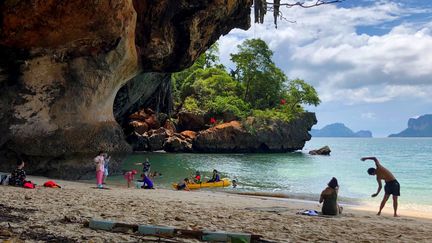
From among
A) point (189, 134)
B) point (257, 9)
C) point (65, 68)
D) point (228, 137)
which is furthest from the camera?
point (189, 134)

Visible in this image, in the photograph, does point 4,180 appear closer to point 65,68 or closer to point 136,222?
point 65,68

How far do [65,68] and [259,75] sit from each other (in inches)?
1914

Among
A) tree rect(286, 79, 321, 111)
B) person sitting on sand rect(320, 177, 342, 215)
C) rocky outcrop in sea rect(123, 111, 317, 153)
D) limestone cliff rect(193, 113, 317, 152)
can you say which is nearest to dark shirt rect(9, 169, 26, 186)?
person sitting on sand rect(320, 177, 342, 215)

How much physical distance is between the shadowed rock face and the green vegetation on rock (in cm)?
3902

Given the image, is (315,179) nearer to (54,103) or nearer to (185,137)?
(54,103)

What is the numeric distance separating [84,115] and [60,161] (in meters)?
2.24

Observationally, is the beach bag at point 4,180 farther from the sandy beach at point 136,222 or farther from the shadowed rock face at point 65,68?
the shadowed rock face at point 65,68

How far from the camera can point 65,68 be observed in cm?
1773

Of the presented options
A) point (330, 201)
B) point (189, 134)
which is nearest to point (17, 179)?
point (330, 201)

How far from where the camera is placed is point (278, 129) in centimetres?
5709

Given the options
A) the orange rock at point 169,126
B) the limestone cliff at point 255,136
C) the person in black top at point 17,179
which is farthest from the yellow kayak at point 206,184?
the orange rock at point 169,126

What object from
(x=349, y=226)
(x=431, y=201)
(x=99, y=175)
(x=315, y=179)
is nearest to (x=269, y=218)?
(x=349, y=226)

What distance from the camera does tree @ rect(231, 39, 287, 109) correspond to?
211 feet

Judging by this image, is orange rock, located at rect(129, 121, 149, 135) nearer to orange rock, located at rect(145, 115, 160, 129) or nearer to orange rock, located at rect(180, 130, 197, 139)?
orange rock, located at rect(145, 115, 160, 129)
